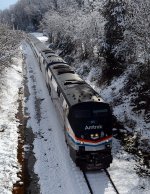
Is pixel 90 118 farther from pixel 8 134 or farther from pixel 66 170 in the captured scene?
pixel 8 134

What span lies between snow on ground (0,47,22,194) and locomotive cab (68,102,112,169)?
3.45 m

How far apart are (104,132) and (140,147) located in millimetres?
4090

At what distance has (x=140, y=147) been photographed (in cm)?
2011

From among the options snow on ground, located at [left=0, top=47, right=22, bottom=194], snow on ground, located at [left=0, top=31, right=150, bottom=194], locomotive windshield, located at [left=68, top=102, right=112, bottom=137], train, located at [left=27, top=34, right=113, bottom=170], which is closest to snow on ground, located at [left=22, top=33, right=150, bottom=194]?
snow on ground, located at [left=0, top=31, right=150, bottom=194]

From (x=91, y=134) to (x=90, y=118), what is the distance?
822 millimetres

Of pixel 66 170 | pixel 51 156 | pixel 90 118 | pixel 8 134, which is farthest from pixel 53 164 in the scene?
pixel 8 134

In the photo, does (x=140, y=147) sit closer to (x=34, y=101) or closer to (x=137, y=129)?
(x=137, y=129)

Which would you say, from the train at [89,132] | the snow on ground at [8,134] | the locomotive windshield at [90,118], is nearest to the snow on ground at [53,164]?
the snow on ground at [8,134]

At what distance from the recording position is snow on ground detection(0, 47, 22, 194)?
16766mm

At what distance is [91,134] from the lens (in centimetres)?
1688

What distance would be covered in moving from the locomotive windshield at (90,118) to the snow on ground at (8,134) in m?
4.06

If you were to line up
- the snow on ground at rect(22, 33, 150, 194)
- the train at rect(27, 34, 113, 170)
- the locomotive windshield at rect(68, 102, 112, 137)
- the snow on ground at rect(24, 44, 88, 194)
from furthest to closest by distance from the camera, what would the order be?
the locomotive windshield at rect(68, 102, 112, 137) → the train at rect(27, 34, 113, 170) → the snow on ground at rect(24, 44, 88, 194) → the snow on ground at rect(22, 33, 150, 194)

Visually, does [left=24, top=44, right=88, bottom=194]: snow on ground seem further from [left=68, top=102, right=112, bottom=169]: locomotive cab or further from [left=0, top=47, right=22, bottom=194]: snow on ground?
[left=0, top=47, right=22, bottom=194]: snow on ground

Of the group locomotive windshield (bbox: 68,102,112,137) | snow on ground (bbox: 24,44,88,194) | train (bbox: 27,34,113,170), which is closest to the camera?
snow on ground (bbox: 24,44,88,194)
